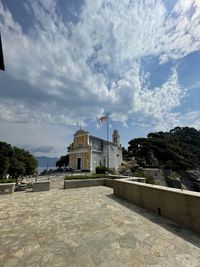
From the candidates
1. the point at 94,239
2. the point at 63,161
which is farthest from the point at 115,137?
the point at 94,239

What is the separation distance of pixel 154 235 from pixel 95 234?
4.46ft

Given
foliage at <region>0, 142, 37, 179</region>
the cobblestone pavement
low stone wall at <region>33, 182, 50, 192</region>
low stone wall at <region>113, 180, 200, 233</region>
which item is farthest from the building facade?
the cobblestone pavement

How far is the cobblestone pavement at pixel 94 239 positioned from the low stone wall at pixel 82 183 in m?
5.29

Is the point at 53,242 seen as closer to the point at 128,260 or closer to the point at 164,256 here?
the point at 128,260

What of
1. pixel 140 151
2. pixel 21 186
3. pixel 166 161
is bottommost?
pixel 21 186

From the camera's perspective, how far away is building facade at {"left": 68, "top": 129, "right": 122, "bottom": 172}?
1284 inches

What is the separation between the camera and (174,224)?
423 cm

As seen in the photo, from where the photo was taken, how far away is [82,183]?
11.0 metres

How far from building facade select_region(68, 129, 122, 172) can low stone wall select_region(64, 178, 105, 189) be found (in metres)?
Result: 20.0

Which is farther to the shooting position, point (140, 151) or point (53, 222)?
point (140, 151)

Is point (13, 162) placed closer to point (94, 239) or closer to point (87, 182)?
point (87, 182)

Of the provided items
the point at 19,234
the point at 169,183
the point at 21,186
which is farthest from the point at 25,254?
the point at 169,183

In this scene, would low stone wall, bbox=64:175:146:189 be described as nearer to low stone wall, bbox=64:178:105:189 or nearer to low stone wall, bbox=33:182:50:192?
low stone wall, bbox=64:178:105:189

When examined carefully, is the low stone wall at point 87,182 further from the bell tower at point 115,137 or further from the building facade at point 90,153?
the bell tower at point 115,137
